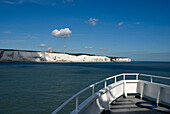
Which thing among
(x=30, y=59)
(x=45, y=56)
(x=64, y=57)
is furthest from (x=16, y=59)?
(x=64, y=57)

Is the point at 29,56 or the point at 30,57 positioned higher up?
the point at 29,56

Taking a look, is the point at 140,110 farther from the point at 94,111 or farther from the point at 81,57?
the point at 81,57

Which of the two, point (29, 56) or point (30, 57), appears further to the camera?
point (30, 57)

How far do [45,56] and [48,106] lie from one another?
13115 centimetres

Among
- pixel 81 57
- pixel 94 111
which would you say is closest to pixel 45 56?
pixel 81 57

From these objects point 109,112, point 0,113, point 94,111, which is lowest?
point 0,113

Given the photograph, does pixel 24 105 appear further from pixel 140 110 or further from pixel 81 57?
pixel 81 57

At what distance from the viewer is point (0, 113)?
10.5 m

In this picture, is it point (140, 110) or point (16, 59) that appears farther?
point (16, 59)

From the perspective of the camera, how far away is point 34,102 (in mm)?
12820

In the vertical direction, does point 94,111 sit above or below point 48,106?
above

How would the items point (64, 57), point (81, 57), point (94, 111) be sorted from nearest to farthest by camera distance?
point (94, 111) → point (64, 57) → point (81, 57)

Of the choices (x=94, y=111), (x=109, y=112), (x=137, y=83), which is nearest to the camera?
(x=94, y=111)

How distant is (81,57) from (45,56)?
4031cm
